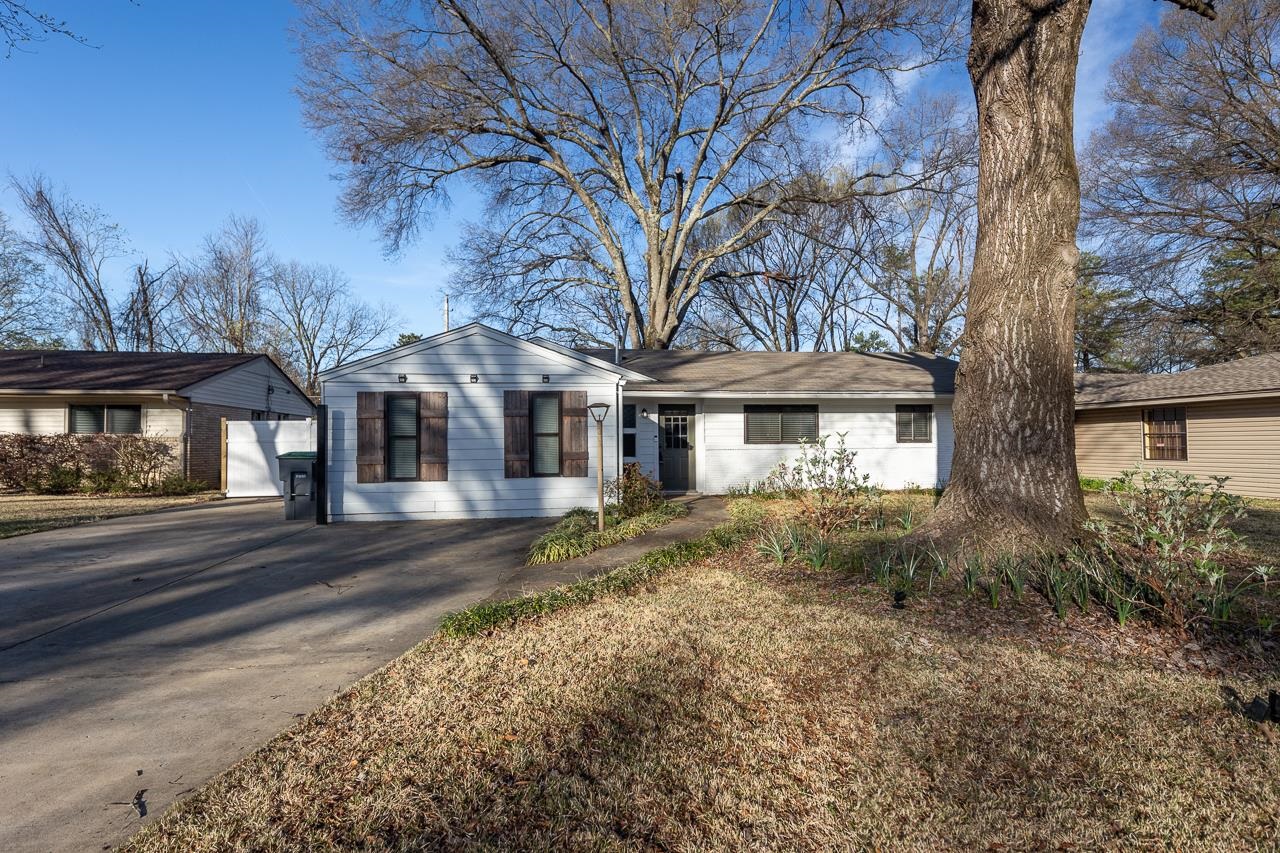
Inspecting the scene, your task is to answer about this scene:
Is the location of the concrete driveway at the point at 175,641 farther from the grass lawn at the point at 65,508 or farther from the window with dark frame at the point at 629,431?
the window with dark frame at the point at 629,431

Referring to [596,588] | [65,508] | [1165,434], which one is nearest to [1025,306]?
[596,588]

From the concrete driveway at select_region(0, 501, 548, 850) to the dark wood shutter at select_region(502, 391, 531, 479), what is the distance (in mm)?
1535

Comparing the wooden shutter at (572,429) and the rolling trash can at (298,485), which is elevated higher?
the wooden shutter at (572,429)

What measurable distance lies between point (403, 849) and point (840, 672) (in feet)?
8.11

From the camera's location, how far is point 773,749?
2.72m

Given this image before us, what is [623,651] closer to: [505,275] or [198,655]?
[198,655]

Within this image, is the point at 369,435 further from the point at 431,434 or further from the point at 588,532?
the point at 588,532

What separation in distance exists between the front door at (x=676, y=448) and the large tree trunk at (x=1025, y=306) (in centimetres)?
738

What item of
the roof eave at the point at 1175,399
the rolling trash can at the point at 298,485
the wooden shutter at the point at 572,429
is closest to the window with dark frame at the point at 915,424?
the roof eave at the point at 1175,399

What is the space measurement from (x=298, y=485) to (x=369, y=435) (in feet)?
6.29

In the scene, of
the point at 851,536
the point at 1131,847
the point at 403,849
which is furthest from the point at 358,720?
Answer: the point at 851,536

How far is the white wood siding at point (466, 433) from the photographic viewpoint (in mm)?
9789

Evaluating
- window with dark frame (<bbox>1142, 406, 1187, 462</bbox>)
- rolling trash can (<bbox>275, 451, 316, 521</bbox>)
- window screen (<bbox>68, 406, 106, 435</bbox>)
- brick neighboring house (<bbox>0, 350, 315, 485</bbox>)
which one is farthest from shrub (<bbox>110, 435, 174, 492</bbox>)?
window with dark frame (<bbox>1142, 406, 1187, 462</bbox>)

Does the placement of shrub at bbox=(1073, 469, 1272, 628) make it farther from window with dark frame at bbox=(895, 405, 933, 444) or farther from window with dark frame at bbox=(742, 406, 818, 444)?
window with dark frame at bbox=(895, 405, 933, 444)
